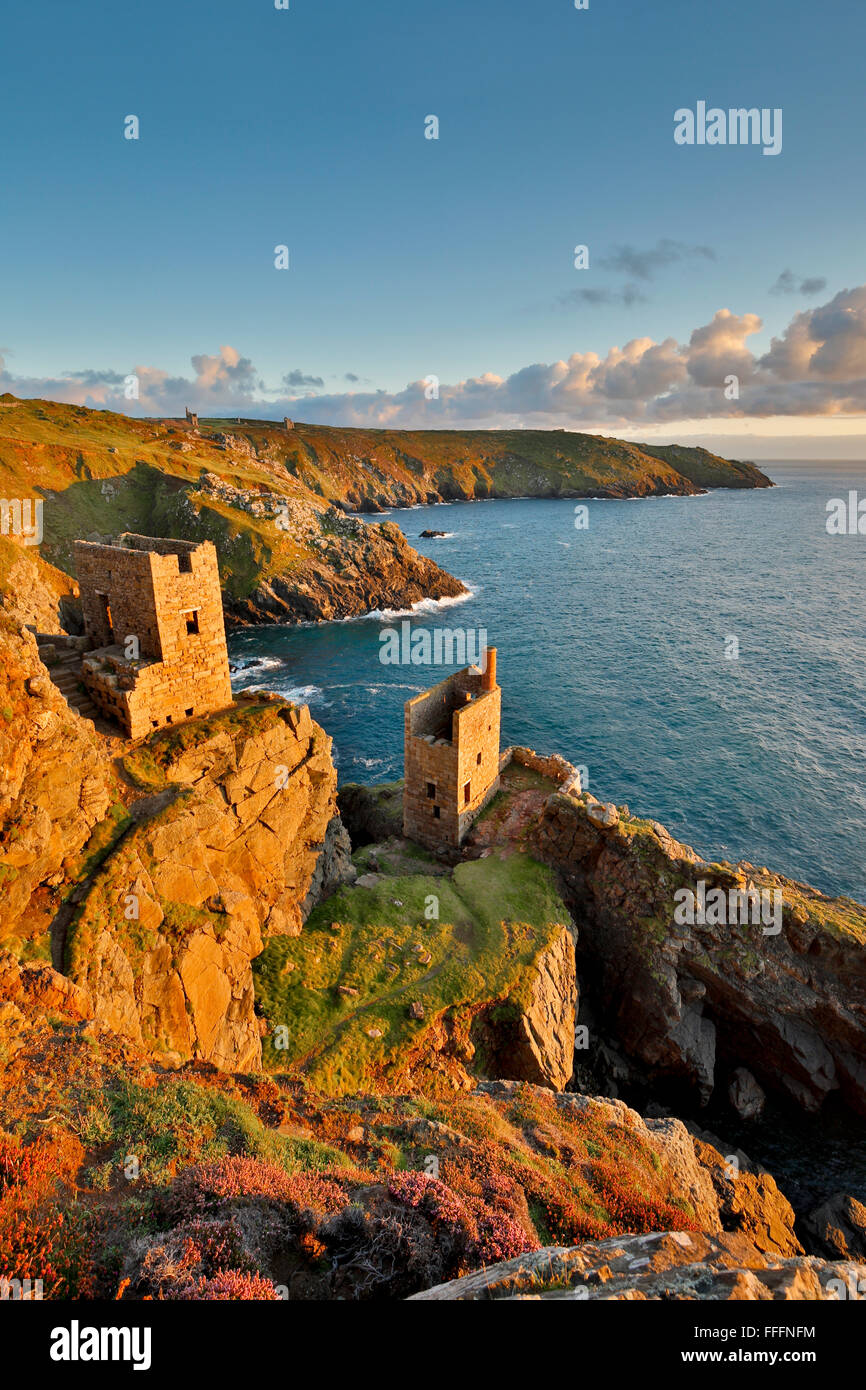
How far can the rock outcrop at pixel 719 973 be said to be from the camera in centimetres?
2775

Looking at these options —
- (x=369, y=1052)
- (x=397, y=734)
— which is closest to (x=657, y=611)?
(x=397, y=734)

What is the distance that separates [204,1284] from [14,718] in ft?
49.3

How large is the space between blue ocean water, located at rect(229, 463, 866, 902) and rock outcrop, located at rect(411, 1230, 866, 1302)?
31.7 m

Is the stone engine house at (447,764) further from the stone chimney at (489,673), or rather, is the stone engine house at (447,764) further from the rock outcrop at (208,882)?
the rock outcrop at (208,882)

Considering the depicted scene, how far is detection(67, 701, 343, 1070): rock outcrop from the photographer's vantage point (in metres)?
17.1

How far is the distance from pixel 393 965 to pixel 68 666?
59.1ft

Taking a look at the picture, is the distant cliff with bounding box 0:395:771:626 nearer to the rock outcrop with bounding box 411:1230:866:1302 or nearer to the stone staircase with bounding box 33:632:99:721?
the stone staircase with bounding box 33:632:99:721

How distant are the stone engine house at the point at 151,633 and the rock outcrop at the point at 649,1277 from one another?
66.3 ft

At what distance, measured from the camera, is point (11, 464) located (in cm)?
7694

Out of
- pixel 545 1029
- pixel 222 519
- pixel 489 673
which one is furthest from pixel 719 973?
pixel 222 519

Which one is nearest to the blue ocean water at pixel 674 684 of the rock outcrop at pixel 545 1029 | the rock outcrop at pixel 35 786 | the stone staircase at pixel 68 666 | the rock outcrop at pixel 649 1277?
the rock outcrop at pixel 545 1029

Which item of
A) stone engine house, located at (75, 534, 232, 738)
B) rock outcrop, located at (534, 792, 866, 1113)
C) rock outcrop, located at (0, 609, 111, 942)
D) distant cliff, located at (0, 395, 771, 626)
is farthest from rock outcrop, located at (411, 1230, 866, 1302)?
distant cliff, located at (0, 395, 771, 626)

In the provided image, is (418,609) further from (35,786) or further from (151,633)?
(35,786)
